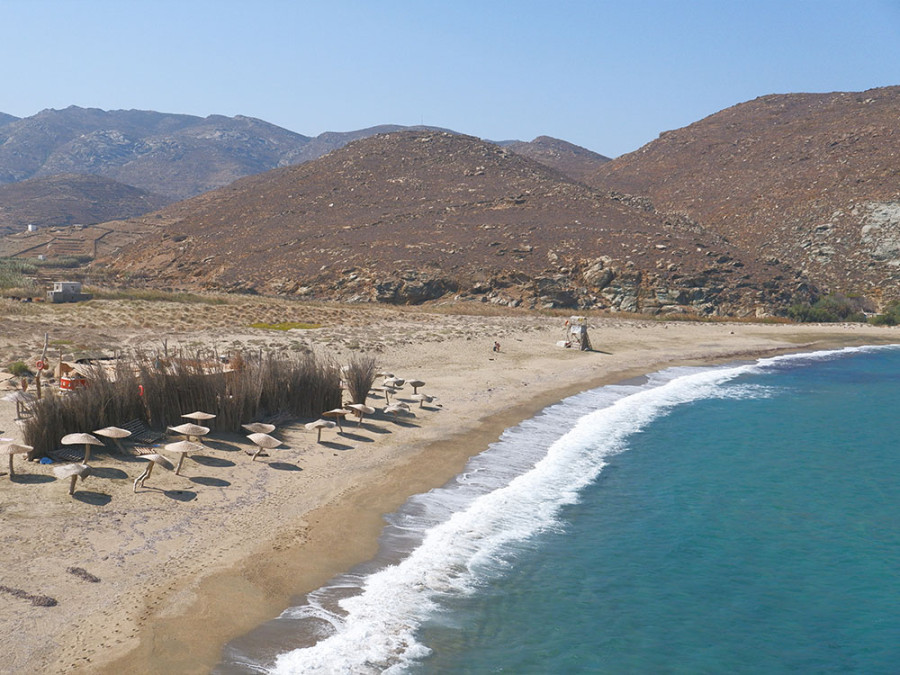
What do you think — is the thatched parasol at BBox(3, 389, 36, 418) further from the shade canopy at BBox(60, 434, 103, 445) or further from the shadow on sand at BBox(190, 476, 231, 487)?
the shadow on sand at BBox(190, 476, 231, 487)

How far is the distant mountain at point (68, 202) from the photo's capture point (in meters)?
124

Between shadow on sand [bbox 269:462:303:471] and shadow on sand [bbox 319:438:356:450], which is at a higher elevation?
shadow on sand [bbox 319:438:356:450]

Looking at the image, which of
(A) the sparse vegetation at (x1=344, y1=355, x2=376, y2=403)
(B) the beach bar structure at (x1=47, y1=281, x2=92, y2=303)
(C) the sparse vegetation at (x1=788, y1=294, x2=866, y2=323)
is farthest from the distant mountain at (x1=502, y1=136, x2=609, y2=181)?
(A) the sparse vegetation at (x1=344, y1=355, x2=376, y2=403)

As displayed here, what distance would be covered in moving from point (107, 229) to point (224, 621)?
307 feet

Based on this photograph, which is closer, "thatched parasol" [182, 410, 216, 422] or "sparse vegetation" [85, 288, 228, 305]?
"thatched parasol" [182, 410, 216, 422]

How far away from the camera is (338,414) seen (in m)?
17.5

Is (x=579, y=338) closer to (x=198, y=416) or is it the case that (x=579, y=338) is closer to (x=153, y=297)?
(x=198, y=416)

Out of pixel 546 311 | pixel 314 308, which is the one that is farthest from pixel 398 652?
pixel 546 311

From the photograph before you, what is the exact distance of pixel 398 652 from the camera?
8.24 meters

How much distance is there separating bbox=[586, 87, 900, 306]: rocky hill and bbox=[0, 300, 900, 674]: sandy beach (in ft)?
155

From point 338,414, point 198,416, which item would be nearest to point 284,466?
point 198,416

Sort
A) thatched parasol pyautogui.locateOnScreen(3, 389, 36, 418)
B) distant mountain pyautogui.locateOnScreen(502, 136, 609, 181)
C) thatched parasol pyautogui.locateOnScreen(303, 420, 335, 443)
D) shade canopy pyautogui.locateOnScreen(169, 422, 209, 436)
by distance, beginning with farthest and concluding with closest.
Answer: distant mountain pyautogui.locateOnScreen(502, 136, 609, 181), thatched parasol pyautogui.locateOnScreen(303, 420, 335, 443), thatched parasol pyautogui.locateOnScreen(3, 389, 36, 418), shade canopy pyautogui.locateOnScreen(169, 422, 209, 436)

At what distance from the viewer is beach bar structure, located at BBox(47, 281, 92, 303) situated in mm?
35562

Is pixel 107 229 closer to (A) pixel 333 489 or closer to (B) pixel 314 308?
(B) pixel 314 308
